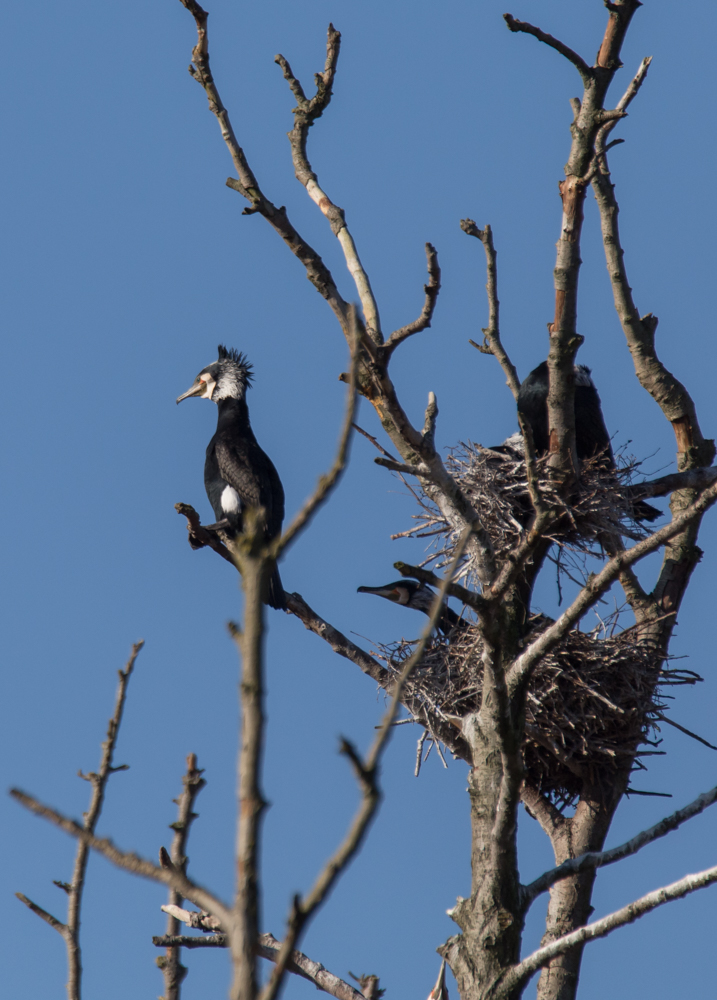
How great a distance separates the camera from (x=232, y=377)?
8.90 m

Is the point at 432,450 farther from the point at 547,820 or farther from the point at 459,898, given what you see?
the point at 547,820

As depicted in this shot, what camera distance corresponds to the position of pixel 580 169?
4.27 metres

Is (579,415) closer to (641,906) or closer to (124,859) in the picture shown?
(641,906)

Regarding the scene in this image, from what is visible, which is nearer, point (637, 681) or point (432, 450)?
point (432, 450)

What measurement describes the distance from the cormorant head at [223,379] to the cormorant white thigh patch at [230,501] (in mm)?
1322

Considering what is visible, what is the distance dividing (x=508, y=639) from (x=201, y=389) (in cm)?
548

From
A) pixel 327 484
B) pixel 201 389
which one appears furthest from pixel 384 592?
pixel 327 484

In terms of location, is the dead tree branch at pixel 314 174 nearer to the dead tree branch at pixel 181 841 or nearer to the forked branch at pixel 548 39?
the forked branch at pixel 548 39

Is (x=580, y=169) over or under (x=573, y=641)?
over

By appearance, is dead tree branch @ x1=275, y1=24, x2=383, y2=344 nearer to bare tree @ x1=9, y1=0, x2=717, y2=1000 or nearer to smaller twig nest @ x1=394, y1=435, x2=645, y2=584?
bare tree @ x1=9, y1=0, x2=717, y2=1000

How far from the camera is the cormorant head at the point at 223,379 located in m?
8.84

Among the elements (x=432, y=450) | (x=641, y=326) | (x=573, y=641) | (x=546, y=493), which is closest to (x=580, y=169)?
(x=432, y=450)

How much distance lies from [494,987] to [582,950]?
201 centimetres

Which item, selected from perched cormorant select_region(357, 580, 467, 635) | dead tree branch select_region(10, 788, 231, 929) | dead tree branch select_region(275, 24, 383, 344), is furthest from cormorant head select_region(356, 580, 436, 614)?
dead tree branch select_region(10, 788, 231, 929)
